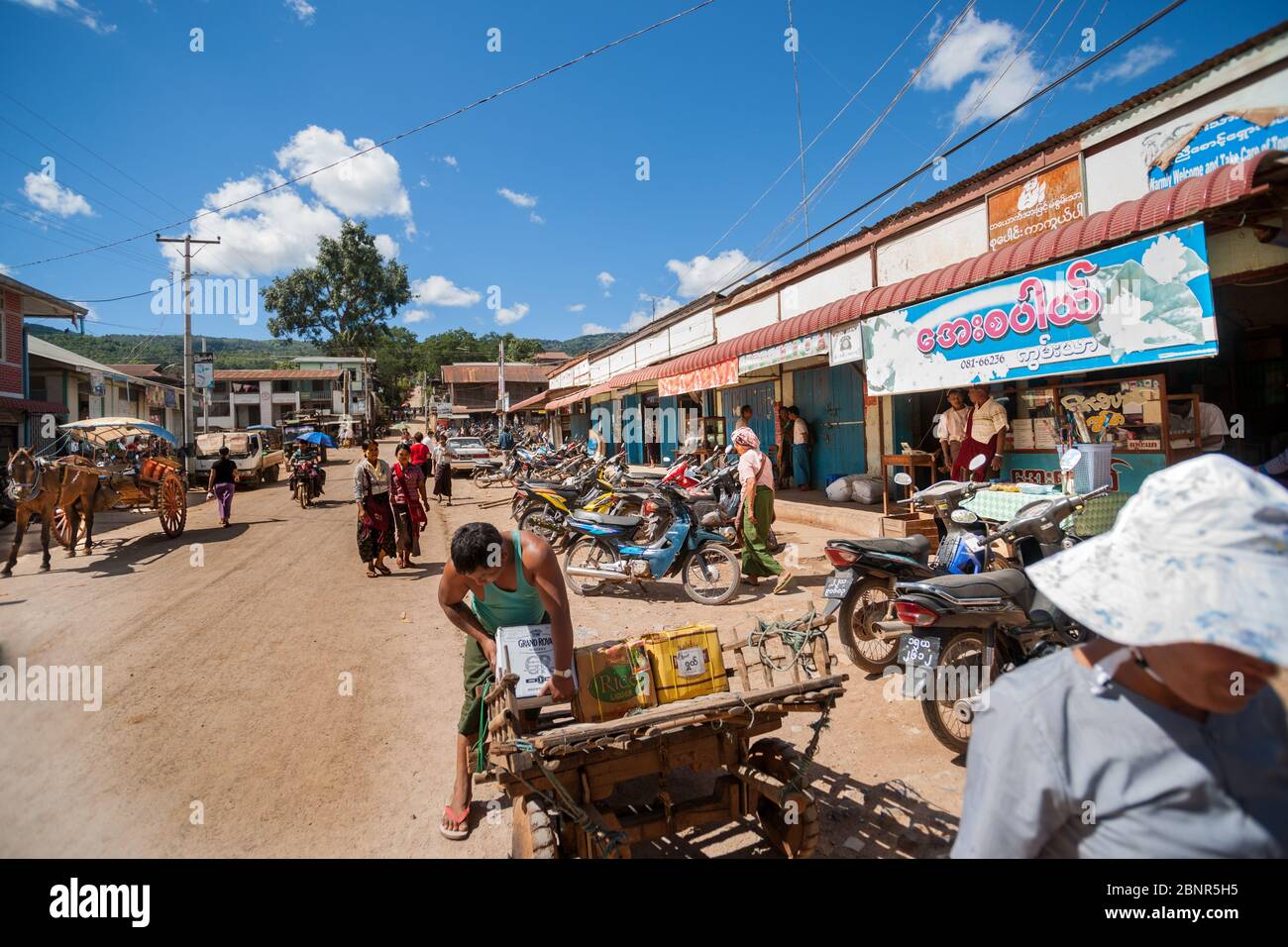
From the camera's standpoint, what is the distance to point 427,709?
450 cm

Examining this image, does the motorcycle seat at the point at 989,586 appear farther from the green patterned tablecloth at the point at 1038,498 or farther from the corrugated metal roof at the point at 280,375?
the corrugated metal roof at the point at 280,375

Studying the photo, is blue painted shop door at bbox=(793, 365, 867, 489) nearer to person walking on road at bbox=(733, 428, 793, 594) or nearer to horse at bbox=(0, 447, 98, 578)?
person walking on road at bbox=(733, 428, 793, 594)

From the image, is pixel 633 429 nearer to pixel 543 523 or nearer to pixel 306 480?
pixel 306 480

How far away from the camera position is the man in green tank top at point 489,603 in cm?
269

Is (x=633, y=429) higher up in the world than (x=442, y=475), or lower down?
higher up

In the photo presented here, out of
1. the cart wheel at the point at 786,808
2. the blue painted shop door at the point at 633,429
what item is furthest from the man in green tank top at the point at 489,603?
the blue painted shop door at the point at 633,429

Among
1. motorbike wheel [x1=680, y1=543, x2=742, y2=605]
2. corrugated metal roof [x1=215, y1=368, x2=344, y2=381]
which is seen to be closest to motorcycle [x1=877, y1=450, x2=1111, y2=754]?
motorbike wheel [x1=680, y1=543, x2=742, y2=605]

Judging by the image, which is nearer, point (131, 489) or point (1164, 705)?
point (1164, 705)

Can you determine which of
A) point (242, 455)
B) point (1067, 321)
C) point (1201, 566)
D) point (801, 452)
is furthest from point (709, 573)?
point (242, 455)


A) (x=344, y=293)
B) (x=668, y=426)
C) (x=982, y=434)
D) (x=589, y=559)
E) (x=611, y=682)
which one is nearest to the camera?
(x=611, y=682)

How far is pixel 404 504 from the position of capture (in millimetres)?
8836

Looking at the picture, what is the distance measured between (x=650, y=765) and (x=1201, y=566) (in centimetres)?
203

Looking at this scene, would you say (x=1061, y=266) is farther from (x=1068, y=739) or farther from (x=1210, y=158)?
(x=1068, y=739)
